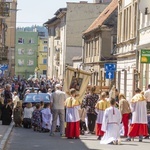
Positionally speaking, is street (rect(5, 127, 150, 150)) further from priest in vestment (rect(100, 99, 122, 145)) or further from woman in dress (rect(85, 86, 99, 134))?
woman in dress (rect(85, 86, 99, 134))

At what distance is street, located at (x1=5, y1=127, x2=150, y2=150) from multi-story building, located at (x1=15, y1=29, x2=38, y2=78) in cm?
12770

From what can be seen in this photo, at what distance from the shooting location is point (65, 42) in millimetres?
79375

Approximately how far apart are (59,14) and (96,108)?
61.5 meters

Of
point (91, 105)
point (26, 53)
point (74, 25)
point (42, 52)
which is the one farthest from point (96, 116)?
point (42, 52)

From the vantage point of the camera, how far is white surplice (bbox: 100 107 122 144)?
66.4 feet

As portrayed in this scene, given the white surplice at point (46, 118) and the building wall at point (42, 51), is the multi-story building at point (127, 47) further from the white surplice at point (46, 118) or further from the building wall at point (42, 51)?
the building wall at point (42, 51)

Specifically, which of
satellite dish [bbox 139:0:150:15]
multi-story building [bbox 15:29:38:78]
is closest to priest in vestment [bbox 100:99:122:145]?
satellite dish [bbox 139:0:150:15]

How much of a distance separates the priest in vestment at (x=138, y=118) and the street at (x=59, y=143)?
0.33 meters

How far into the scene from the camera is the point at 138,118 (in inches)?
851

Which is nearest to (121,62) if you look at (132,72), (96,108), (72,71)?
(132,72)

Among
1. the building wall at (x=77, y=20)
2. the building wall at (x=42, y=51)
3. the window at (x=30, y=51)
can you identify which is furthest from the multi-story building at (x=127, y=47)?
the window at (x=30, y=51)

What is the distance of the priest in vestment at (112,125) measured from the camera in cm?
2022

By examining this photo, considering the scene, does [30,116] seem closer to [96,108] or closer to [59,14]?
[96,108]

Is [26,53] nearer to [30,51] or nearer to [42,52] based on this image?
[30,51]
